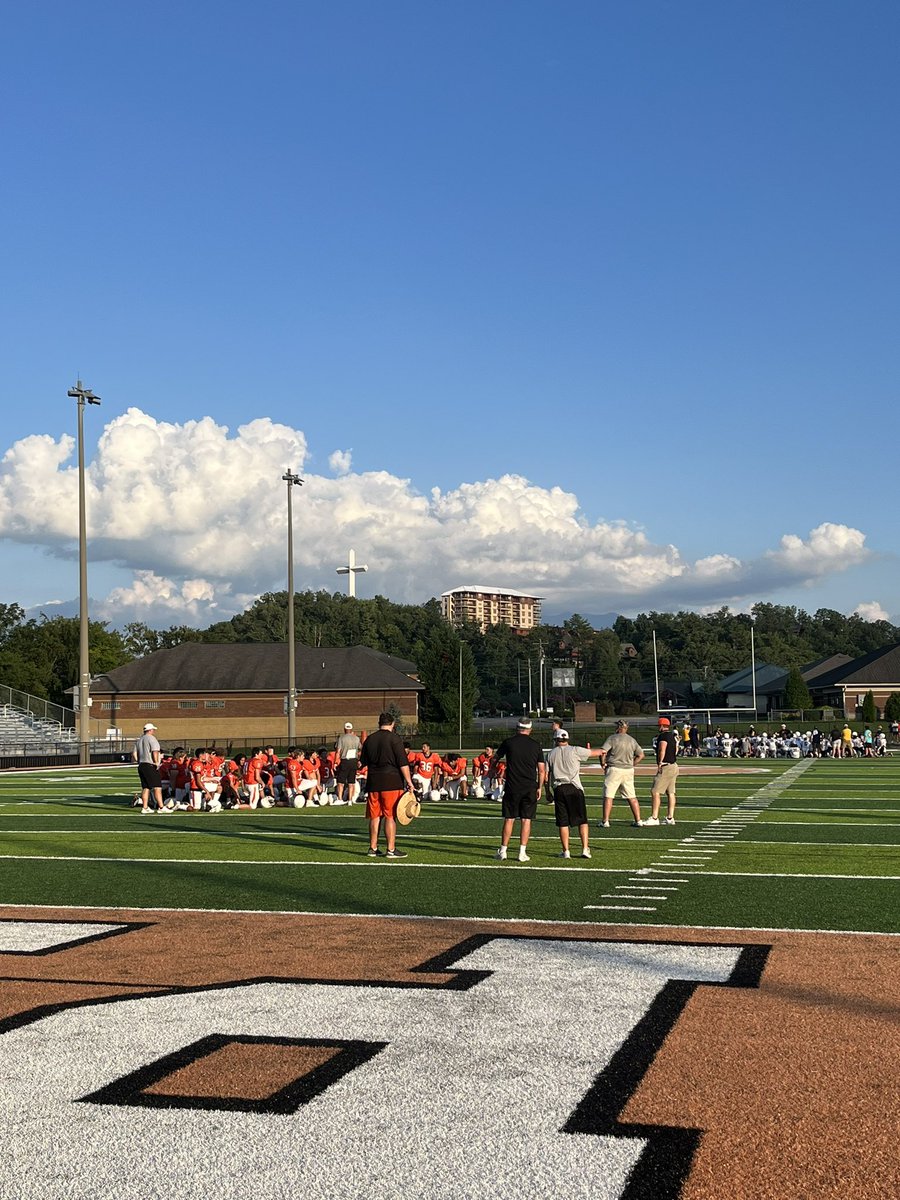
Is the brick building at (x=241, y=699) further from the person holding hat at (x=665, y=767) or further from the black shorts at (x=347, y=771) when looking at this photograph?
the person holding hat at (x=665, y=767)

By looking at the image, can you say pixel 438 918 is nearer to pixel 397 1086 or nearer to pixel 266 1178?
pixel 397 1086

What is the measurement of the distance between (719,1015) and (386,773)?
317 inches

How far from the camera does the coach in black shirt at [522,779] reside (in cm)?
1395

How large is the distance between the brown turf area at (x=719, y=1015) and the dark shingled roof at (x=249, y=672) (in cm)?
7079

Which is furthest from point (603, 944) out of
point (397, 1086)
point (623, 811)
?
point (623, 811)

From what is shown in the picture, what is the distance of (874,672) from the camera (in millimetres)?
84938

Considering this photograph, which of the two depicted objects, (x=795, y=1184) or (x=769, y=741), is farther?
(x=769, y=741)

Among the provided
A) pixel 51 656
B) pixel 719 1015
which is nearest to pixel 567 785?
pixel 719 1015

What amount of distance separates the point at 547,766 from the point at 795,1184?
10.3 meters

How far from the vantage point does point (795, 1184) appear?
439cm

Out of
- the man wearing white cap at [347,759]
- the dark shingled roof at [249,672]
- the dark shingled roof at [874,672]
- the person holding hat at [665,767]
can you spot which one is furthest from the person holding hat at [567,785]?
the dark shingled roof at [874,672]

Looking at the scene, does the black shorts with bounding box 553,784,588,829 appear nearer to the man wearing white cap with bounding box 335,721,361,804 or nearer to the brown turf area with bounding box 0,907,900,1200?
the brown turf area with bounding box 0,907,900,1200

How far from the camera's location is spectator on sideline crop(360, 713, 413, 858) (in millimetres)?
14328

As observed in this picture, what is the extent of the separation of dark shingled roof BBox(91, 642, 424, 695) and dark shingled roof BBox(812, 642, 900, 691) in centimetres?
3025
